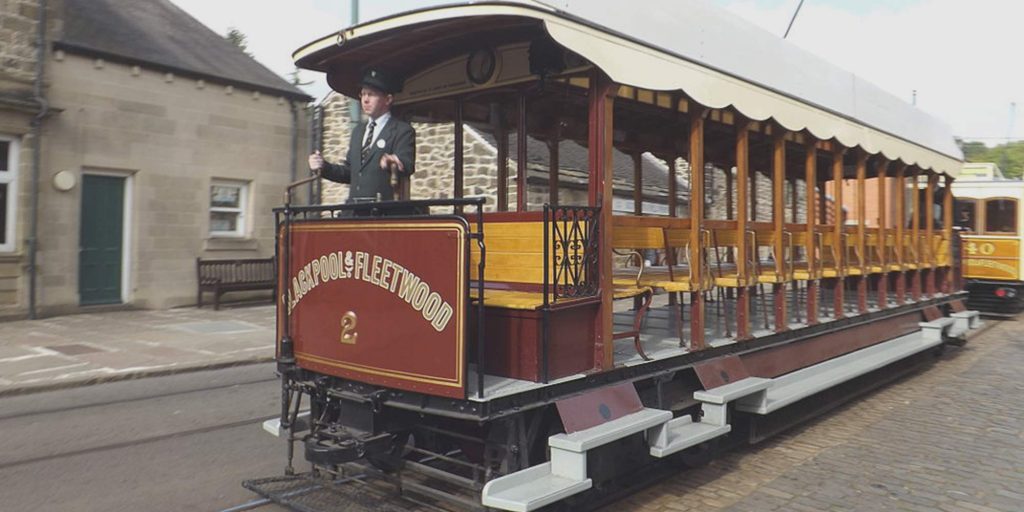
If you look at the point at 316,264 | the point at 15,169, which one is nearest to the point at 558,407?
the point at 316,264

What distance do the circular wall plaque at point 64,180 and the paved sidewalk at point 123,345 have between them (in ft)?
6.92

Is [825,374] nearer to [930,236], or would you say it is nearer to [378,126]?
[378,126]

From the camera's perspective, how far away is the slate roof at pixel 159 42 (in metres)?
12.5

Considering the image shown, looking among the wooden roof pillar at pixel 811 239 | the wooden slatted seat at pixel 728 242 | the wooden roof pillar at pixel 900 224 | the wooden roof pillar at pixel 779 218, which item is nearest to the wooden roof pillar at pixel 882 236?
the wooden roof pillar at pixel 900 224

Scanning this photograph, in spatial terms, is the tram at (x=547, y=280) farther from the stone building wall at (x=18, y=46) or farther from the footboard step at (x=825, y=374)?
the stone building wall at (x=18, y=46)

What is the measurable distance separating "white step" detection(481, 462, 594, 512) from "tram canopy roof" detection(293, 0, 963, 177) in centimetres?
218

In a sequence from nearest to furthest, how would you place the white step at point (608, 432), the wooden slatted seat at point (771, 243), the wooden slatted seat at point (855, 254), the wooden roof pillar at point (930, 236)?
the white step at point (608, 432) → the wooden slatted seat at point (771, 243) → the wooden slatted seat at point (855, 254) → the wooden roof pillar at point (930, 236)

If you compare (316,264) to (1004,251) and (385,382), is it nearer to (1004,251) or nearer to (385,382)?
(385,382)

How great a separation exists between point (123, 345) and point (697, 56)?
8372 mm

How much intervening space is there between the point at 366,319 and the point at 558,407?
3.72 feet

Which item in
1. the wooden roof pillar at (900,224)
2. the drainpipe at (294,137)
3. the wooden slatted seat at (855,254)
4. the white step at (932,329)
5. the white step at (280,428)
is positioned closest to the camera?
the white step at (280,428)

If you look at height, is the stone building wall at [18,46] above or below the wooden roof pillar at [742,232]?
above

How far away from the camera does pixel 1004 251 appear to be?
15086 mm

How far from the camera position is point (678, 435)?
14.7 feet
